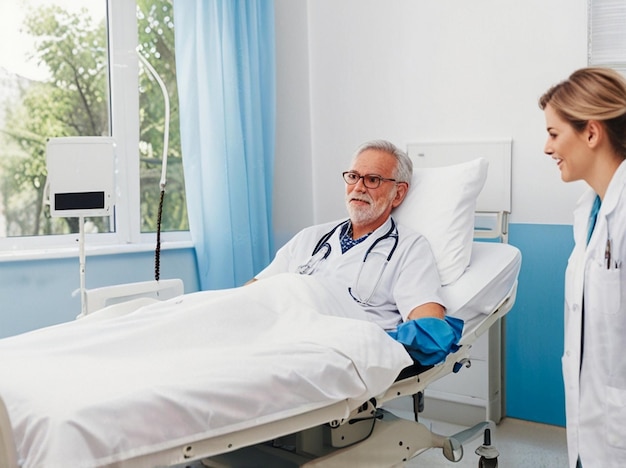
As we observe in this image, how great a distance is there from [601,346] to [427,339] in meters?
0.40

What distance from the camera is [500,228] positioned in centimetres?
269

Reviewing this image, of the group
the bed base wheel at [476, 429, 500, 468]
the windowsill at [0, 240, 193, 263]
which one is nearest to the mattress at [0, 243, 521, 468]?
the bed base wheel at [476, 429, 500, 468]

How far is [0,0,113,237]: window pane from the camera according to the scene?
8.60 feet

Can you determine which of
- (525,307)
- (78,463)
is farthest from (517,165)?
(78,463)

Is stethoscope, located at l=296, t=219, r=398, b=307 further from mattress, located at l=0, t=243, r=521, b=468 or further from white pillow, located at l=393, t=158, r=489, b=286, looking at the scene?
mattress, located at l=0, t=243, r=521, b=468

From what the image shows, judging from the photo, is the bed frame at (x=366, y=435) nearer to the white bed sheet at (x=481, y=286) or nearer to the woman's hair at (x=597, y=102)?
the white bed sheet at (x=481, y=286)

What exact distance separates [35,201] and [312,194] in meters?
1.30

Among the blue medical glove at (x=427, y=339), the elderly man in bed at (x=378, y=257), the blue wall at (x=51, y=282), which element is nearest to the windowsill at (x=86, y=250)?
the blue wall at (x=51, y=282)

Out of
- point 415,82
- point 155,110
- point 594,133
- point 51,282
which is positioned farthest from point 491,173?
point 51,282

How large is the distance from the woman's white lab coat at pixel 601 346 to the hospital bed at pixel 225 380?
360 millimetres

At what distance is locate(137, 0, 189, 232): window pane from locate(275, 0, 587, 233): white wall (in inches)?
21.1

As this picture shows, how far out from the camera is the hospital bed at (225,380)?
1.21 m

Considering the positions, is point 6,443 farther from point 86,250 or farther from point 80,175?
point 86,250

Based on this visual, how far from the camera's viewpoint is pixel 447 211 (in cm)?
234
